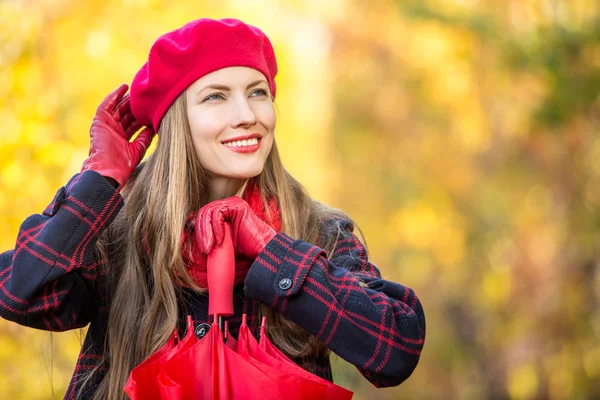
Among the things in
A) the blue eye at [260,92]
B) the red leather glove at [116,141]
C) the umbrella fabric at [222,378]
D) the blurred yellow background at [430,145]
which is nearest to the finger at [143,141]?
the red leather glove at [116,141]

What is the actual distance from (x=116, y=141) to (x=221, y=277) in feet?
1.67

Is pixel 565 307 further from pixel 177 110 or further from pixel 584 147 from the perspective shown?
pixel 177 110

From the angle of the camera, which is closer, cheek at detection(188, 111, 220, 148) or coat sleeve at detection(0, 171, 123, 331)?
coat sleeve at detection(0, 171, 123, 331)

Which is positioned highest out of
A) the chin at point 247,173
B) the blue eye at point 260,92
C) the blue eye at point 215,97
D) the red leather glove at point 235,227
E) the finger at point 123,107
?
the blue eye at point 260,92

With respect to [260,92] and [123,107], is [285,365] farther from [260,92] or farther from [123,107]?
[123,107]

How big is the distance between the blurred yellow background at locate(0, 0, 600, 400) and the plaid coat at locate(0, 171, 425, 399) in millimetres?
701

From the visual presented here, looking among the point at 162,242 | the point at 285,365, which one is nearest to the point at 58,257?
the point at 162,242

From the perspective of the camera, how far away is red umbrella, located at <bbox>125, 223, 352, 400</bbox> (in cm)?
195

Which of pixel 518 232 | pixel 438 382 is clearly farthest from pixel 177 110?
pixel 438 382

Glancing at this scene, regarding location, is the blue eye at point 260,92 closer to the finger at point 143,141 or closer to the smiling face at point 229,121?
the smiling face at point 229,121

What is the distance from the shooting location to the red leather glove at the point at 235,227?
86.3 inches

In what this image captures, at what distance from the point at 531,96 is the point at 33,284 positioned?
5.68 meters

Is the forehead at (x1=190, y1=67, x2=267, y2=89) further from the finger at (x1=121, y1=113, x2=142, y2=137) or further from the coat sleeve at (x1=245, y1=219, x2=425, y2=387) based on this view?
the coat sleeve at (x1=245, y1=219, x2=425, y2=387)

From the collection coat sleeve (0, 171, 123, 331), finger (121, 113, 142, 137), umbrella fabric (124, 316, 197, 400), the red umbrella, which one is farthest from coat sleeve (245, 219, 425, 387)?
finger (121, 113, 142, 137)
